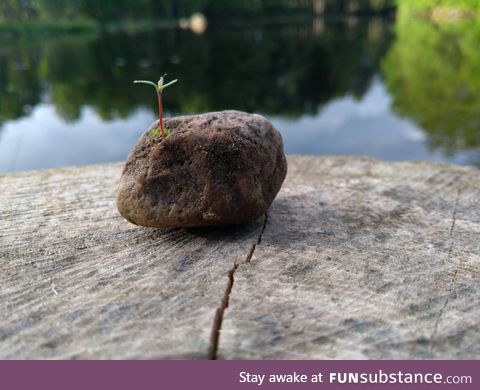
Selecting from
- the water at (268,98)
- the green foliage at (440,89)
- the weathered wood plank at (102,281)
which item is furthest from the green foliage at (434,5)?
the weathered wood plank at (102,281)

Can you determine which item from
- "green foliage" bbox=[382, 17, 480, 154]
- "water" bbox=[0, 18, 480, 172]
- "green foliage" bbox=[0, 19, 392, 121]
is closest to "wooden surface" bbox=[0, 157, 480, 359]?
"water" bbox=[0, 18, 480, 172]

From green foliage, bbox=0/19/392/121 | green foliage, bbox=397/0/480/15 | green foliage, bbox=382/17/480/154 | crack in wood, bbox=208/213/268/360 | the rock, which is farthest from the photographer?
green foliage, bbox=397/0/480/15

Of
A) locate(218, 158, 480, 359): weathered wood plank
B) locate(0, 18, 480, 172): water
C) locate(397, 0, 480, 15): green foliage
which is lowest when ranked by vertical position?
locate(0, 18, 480, 172): water

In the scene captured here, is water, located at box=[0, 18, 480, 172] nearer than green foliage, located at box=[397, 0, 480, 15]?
Yes

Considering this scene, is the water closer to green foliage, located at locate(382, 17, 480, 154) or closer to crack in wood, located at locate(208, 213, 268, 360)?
green foliage, located at locate(382, 17, 480, 154)

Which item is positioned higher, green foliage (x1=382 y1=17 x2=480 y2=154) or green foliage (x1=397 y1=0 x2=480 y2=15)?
green foliage (x1=397 y1=0 x2=480 y2=15)

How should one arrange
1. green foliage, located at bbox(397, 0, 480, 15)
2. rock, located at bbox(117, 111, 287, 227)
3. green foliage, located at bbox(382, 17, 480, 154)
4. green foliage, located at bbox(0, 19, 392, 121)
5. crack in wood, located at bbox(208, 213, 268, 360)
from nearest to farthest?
crack in wood, located at bbox(208, 213, 268, 360) → rock, located at bbox(117, 111, 287, 227) → green foliage, located at bbox(382, 17, 480, 154) → green foliage, located at bbox(0, 19, 392, 121) → green foliage, located at bbox(397, 0, 480, 15)

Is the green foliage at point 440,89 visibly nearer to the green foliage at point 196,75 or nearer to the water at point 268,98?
the water at point 268,98

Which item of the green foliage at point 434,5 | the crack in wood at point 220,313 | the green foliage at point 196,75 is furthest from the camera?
the green foliage at point 434,5

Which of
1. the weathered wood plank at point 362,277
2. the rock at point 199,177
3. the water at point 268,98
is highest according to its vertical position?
the rock at point 199,177
